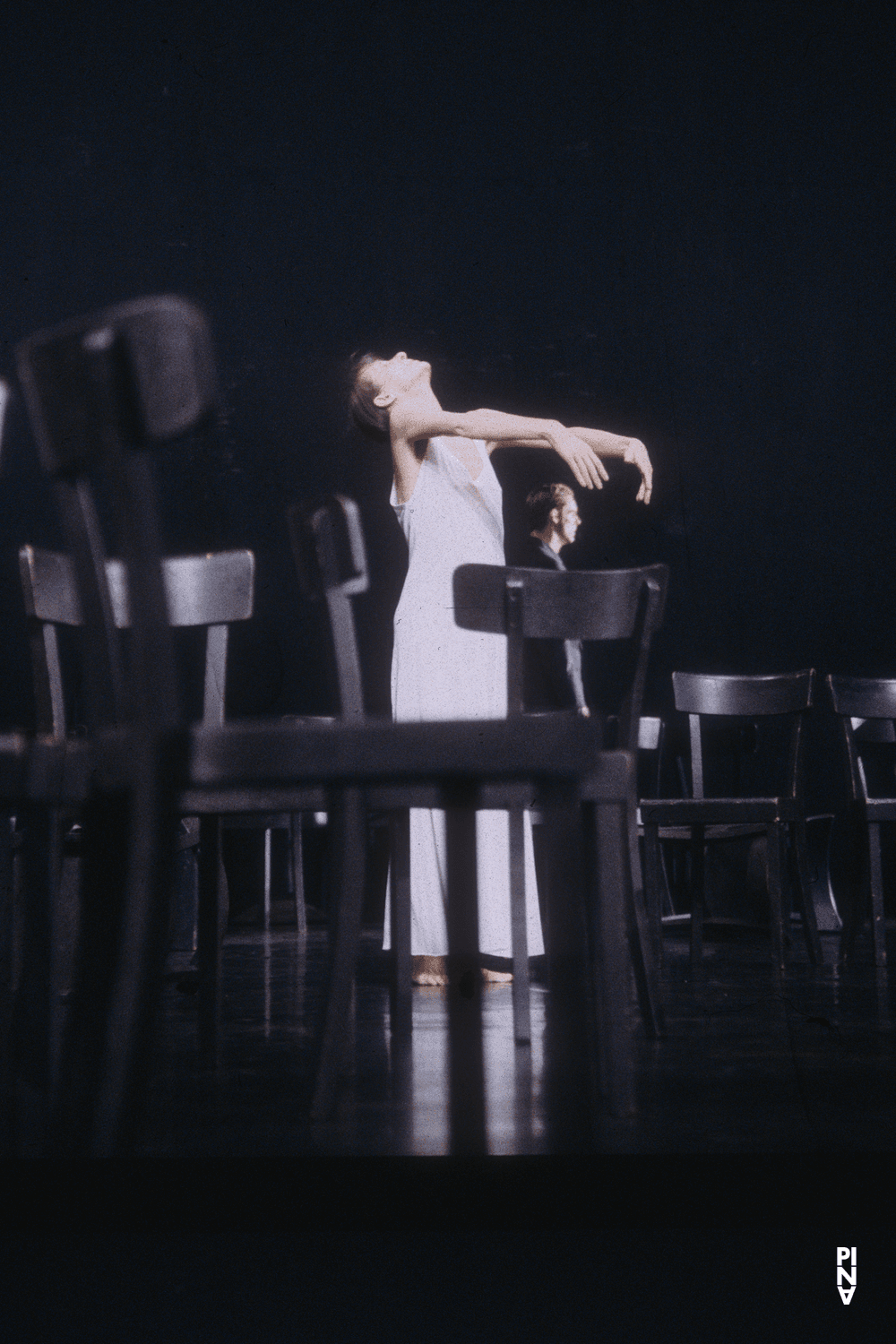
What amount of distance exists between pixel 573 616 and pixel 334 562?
50cm

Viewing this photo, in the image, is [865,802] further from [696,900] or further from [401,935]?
[401,935]

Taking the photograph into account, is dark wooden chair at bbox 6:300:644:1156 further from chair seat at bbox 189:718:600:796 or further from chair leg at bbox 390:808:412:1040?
chair leg at bbox 390:808:412:1040

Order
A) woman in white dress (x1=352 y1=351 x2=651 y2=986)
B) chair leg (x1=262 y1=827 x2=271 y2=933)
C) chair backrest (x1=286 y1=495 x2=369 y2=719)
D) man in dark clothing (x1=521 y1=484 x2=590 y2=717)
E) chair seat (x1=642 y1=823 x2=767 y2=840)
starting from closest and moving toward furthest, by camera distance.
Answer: chair backrest (x1=286 y1=495 x2=369 y2=719)
woman in white dress (x1=352 y1=351 x2=651 y2=986)
man in dark clothing (x1=521 y1=484 x2=590 y2=717)
chair seat (x1=642 y1=823 x2=767 y2=840)
chair leg (x1=262 y1=827 x2=271 y2=933)

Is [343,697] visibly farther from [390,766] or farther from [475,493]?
[475,493]

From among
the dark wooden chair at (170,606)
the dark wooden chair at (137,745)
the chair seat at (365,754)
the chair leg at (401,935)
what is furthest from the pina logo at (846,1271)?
the dark wooden chair at (170,606)

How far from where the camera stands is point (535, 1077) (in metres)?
1.47

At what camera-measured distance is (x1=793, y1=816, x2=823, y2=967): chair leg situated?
3.16 meters

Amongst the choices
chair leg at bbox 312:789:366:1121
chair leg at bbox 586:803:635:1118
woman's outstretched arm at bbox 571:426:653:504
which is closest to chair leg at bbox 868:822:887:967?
woman's outstretched arm at bbox 571:426:653:504

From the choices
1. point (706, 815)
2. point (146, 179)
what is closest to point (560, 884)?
point (706, 815)

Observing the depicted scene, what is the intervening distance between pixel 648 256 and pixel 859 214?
0.99m

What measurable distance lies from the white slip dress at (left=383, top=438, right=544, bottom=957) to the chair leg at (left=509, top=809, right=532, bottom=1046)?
0.54 metres

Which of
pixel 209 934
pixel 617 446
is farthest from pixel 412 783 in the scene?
pixel 617 446

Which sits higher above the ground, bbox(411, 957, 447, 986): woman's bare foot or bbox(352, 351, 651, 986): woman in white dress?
bbox(352, 351, 651, 986): woman in white dress

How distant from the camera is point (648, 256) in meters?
5.60
